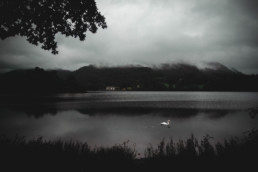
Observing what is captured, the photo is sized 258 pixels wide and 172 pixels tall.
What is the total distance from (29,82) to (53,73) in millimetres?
24531

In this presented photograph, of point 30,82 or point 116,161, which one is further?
point 30,82

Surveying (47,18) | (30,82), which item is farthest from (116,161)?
(30,82)

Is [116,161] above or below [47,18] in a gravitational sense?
below

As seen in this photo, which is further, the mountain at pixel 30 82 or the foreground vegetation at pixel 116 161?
the mountain at pixel 30 82

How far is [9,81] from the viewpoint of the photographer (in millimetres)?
123438

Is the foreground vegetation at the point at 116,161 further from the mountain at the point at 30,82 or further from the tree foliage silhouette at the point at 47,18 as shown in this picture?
the mountain at the point at 30,82

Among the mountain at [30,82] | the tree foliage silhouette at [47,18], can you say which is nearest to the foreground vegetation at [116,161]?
the tree foliage silhouette at [47,18]

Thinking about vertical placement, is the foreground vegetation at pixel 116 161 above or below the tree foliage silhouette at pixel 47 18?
below

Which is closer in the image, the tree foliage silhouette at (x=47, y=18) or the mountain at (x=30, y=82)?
the tree foliage silhouette at (x=47, y=18)

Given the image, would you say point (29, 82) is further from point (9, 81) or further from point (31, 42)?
point (31, 42)

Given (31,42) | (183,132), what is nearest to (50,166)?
(31,42)

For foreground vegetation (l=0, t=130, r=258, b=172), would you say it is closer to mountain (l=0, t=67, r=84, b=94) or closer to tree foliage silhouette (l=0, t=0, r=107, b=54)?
tree foliage silhouette (l=0, t=0, r=107, b=54)

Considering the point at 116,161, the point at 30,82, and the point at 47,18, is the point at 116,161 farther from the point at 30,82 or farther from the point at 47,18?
the point at 30,82

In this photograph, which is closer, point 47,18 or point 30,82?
point 47,18
